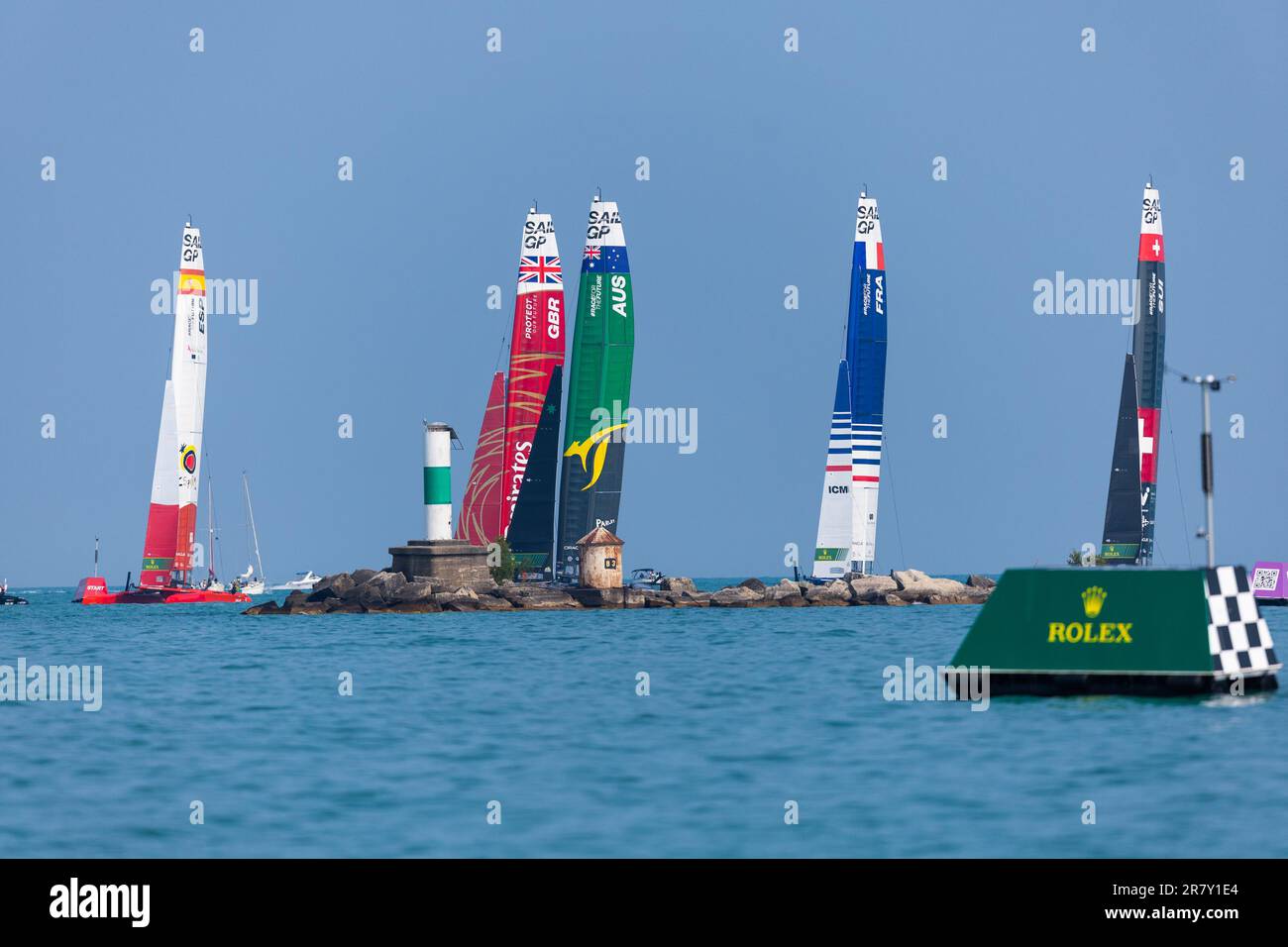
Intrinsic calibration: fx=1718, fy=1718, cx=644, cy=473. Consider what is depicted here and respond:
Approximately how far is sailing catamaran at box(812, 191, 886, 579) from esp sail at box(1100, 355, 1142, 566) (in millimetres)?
14145

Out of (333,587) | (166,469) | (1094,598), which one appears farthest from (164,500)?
(1094,598)

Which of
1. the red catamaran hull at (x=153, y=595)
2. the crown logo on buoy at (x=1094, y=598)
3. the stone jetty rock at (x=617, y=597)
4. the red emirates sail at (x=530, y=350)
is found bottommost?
the red catamaran hull at (x=153, y=595)

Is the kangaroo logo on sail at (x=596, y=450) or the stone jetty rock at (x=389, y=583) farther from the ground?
the kangaroo logo on sail at (x=596, y=450)

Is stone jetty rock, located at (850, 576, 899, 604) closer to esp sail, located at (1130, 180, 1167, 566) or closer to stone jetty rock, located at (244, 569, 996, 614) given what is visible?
stone jetty rock, located at (244, 569, 996, 614)

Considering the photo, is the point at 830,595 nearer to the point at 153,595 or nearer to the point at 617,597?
the point at 617,597

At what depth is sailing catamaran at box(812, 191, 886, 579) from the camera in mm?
102438

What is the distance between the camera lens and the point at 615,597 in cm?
9581

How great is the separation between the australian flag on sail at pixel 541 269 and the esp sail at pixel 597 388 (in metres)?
4.93

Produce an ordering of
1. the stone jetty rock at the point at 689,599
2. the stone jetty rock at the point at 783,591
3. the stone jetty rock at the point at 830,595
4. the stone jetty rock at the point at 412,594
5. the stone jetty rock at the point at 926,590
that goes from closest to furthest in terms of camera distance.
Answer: the stone jetty rock at the point at 412,594 < the stone jetty rock at the point at 689,599 < the stone jetty rock at the point at 783,591 < the stone jetty rock at the point at 830,595 < the stone jetty rock at the point at 926,590

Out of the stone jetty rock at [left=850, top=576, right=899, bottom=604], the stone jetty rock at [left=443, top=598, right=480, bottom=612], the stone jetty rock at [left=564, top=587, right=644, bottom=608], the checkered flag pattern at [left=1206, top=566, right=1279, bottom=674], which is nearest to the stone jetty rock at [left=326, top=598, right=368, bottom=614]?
the stone jetty rock at [left=443, top=598, right=480, bottom=612]

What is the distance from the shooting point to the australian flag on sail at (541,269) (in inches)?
4092

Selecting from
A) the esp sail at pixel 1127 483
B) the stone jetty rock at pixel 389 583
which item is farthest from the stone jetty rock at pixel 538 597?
the esp sail at pixel 1127 483

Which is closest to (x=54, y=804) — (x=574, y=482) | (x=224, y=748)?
(x=224, y=748)

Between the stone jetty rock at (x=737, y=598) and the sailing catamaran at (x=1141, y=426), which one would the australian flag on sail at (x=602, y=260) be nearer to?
the stone jetty rock at (x=737, y=598)
